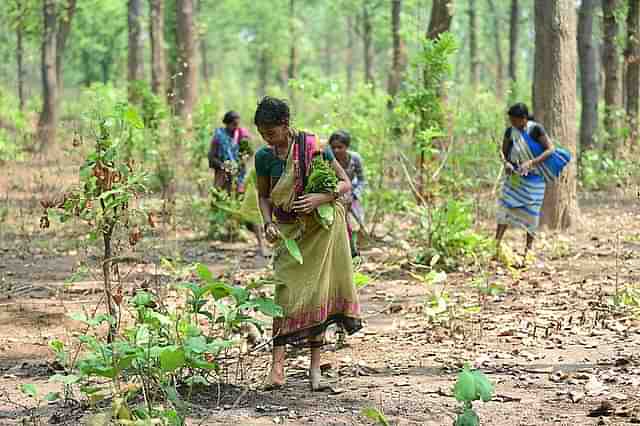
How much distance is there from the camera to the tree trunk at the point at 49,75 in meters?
19.0

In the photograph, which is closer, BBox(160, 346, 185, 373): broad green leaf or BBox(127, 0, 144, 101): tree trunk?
BBox(160, 346, 185, 373): broad green leaf

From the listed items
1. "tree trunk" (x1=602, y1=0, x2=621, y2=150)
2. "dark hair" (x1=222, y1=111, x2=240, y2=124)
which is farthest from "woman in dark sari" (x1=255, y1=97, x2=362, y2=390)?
"tree trunk" (x1=602, y1=0, x2=621, y2=150)

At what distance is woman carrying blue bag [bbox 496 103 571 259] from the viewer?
8.75 meters

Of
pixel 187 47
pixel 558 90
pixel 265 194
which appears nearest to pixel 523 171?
pixel 558 90

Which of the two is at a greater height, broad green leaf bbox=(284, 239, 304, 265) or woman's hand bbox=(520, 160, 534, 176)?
woman's hand bbox=(520, 160, 534, 176)

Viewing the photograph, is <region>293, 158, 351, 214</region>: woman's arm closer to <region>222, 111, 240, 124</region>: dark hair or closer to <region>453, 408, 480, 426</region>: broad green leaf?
<region>453, 408, 480, 426</region>: broad green leaf

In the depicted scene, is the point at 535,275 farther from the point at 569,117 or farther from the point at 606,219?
the point at 606,219

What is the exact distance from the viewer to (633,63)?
1577 cm

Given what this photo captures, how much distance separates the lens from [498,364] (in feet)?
18.4

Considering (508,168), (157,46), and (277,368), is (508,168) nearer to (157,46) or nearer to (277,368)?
(277,368)

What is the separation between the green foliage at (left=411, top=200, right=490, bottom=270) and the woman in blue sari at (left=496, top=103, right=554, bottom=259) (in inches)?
16.3

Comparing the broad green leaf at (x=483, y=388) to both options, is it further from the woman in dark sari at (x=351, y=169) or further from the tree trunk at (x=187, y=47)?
the tree trunk at (x=187, y=47)

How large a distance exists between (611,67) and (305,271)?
43.2ft

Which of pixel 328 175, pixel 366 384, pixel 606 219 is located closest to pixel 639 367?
pixel 366 384
